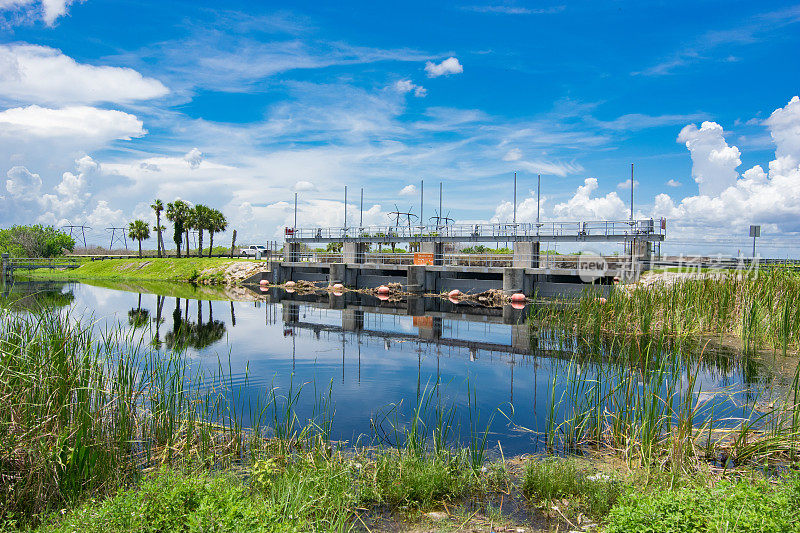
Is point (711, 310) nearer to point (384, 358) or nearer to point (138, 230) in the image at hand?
point (384, 358)

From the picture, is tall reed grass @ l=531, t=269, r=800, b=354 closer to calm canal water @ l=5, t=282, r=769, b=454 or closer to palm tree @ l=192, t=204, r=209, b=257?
calm canal water @ l=5, t=282, r=769, b=454

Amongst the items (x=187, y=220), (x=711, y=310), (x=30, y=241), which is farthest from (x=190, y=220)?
(x=711, y=310)

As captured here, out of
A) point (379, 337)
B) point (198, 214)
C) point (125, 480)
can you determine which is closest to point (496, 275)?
point (379, 337)

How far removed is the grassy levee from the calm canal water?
2541 centimetres

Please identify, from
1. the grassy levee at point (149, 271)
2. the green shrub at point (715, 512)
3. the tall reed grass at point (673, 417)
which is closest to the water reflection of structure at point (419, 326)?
the tall reed grass at point (673, 417)

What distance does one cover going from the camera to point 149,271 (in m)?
64.3

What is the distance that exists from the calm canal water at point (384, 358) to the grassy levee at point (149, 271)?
83.4 feet

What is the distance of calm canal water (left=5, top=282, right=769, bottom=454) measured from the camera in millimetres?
10195

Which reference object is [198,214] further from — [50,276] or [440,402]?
[440,402]

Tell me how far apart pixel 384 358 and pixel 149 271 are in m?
57.5

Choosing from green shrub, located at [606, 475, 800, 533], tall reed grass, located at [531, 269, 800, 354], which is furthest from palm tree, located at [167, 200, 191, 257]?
green shrub, located at [606, 475, 800, 533]

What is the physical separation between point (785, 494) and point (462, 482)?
11.0 feet

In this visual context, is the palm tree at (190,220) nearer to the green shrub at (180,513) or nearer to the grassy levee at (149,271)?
the grassy levee at (149,271)

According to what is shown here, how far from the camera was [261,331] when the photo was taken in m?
22.4
